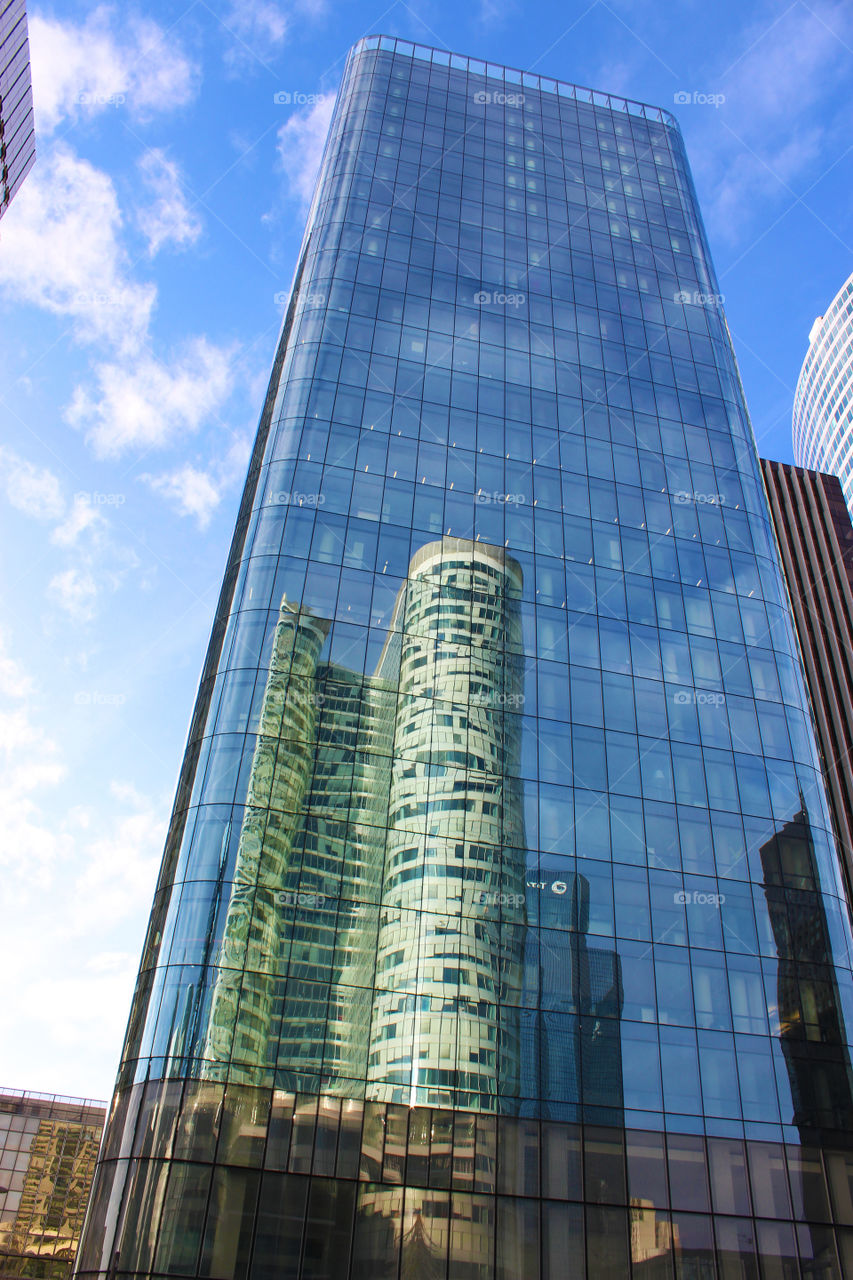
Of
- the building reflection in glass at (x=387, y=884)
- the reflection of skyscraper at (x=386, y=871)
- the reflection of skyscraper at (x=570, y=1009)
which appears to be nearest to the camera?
the building reflection in glass at (x=387, y=884)

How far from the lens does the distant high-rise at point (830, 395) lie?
417 feet

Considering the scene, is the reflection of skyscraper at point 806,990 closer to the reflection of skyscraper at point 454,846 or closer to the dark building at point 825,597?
the reflection of skyscraper at point 454,846

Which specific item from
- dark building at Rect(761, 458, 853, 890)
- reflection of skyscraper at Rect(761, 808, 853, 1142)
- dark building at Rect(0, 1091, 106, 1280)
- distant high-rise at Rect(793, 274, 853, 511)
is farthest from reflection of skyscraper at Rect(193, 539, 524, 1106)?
distant high-rise at Rect(793, 274, 853, 511)

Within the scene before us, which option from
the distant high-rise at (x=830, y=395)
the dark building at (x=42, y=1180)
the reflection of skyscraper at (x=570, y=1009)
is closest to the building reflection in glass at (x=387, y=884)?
the reflection of skyscraper at (x=570, y=1009)

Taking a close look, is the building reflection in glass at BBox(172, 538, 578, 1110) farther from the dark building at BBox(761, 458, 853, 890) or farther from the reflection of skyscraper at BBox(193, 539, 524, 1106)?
the dark building at BBox(761, 458, 853, 890)

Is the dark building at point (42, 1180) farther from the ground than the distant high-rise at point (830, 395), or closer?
closer

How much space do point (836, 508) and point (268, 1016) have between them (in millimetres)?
91471

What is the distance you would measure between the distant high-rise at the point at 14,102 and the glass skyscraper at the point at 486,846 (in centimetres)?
1481

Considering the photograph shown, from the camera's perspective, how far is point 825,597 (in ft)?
311

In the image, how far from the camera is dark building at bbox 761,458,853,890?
84500 millimetres

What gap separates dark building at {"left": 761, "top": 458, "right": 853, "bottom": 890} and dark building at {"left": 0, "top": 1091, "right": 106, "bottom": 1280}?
7294 centimetres

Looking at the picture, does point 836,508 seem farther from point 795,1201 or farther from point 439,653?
point 795,1201

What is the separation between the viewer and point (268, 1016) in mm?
30531

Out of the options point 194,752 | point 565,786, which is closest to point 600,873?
point 565,786
